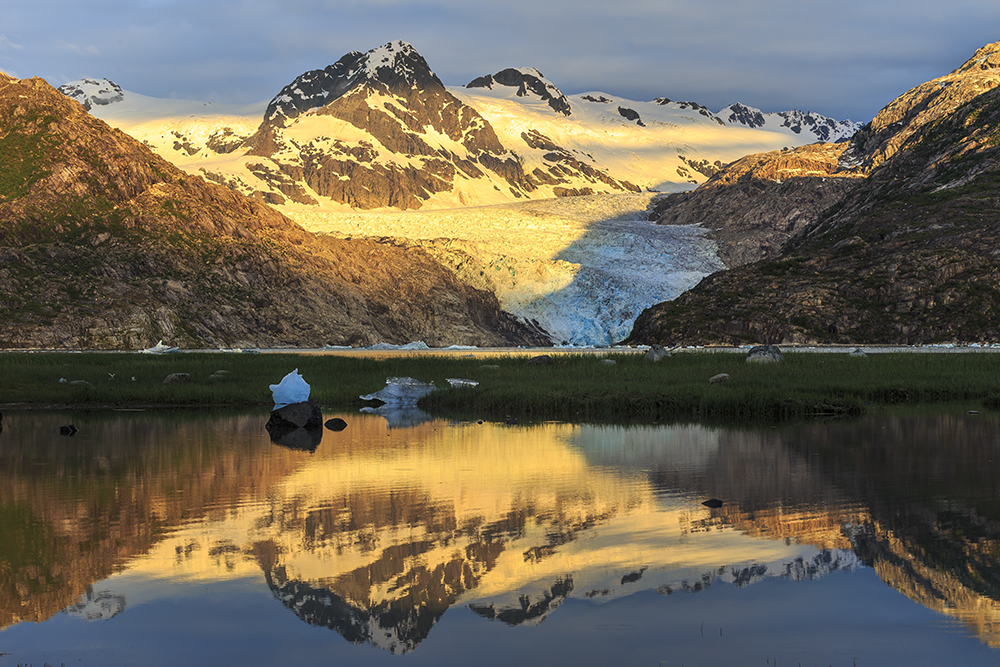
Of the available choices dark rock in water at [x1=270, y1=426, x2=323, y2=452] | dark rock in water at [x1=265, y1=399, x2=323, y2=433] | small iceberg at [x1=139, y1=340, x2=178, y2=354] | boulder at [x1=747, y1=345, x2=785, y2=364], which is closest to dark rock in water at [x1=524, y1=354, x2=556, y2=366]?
boulder at [x1=747, y1=345, x2=785, y2=364]

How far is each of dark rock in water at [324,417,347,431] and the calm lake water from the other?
679cm

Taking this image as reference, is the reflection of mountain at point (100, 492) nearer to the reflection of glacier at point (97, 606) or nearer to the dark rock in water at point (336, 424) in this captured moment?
the reflection of glacier at point (97, 606)

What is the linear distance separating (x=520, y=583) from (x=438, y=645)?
220 cm

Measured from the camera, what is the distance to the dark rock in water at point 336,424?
3002 centimetres

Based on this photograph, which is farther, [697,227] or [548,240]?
[697,227]

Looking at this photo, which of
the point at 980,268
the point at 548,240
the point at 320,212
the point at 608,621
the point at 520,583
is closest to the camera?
the point at 608,621

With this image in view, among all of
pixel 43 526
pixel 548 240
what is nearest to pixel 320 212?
pixel 548 240

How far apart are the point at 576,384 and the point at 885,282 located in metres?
53.1

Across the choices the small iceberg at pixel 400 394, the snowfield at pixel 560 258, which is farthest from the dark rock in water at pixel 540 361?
the snowfield at pixel 560 258

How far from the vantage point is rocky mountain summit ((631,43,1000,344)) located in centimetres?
7781

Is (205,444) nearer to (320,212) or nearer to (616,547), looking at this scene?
(616,547)

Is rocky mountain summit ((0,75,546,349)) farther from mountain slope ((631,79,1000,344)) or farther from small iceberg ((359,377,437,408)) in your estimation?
small iceberg ((359,377,437,408))

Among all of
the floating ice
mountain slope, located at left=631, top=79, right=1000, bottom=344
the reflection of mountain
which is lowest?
the reflection of mountain

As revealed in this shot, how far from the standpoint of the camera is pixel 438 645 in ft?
30.7
